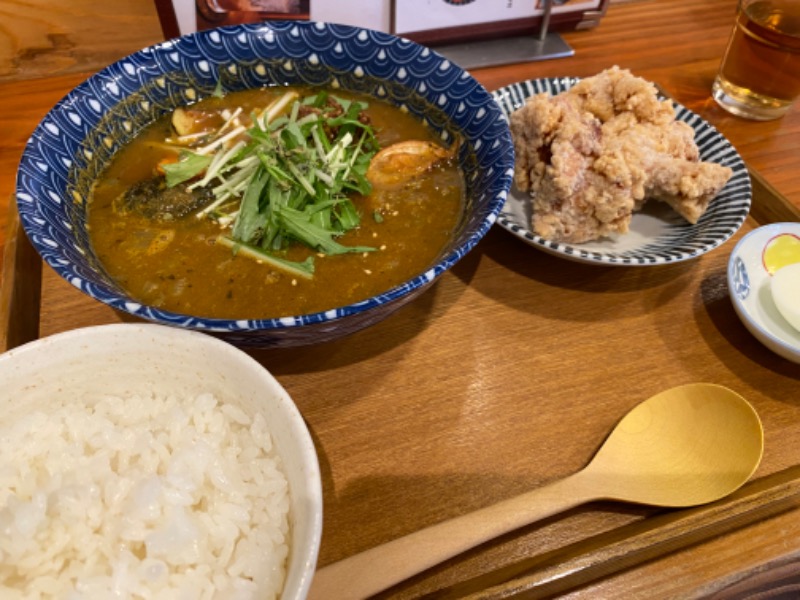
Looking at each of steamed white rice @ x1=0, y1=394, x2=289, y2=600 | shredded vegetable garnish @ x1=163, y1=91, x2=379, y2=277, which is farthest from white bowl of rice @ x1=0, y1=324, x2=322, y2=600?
shredded vegetable garnish @ x1=163, y1=91, x2=379, y2=277

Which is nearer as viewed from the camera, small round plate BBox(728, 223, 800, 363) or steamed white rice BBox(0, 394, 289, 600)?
steamed white rice BBox(0, 394, 289, 600)

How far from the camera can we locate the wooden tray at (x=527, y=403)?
1340 mm

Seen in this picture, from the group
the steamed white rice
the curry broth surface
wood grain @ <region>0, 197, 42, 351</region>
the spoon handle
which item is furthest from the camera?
wood grain @ <region>0, 197, 42, 351</region>

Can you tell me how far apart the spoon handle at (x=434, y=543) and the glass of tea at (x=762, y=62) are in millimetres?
2091

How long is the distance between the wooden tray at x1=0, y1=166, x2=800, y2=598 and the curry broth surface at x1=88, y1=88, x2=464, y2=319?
168 mm

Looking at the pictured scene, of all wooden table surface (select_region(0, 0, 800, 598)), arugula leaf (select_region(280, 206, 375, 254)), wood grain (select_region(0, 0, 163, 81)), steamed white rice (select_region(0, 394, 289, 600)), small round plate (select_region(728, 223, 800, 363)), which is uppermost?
wood grain (select_region(0, 0, 163, 81))

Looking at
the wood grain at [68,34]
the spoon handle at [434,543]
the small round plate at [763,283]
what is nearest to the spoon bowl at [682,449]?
the spoon handle at [434,543]

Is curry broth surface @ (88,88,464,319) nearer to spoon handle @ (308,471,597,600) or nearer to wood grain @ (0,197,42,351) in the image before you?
wood grain @ (0,197,42,351)

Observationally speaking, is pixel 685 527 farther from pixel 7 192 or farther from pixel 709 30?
pixel 709 30

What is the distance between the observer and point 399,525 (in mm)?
1358

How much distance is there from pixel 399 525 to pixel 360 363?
1.56 feet

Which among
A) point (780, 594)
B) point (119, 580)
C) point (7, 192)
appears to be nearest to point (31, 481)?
point (119, 580)

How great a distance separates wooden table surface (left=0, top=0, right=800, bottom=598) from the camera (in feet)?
4.39

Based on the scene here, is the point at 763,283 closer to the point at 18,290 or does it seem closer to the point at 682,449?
the point at 682,449
